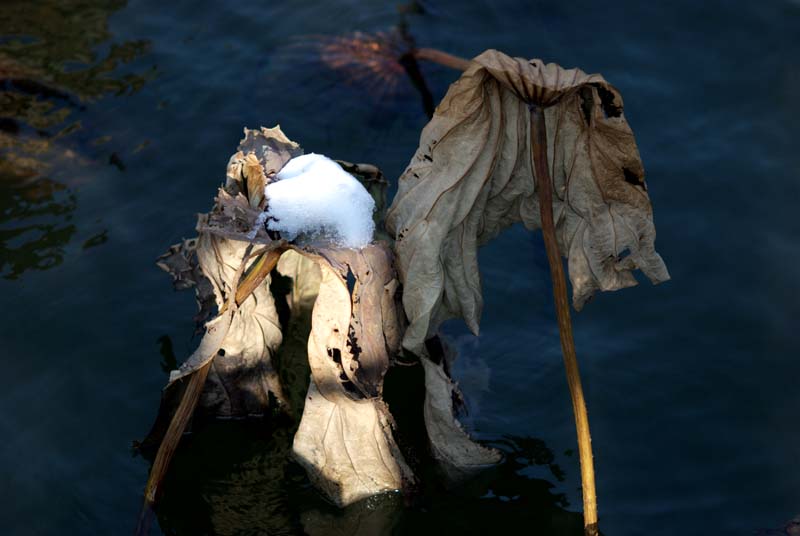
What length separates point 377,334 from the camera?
2678mm

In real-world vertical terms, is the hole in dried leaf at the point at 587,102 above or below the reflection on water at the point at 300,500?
above

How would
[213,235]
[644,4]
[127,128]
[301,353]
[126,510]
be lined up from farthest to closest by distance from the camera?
[644,4] → [127,128] → [301,353] → [126,510] → [213,235]

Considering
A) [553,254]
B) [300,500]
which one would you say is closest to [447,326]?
[300,500]

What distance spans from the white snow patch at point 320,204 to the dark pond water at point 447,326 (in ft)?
3.16

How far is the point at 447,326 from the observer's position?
3709 mm

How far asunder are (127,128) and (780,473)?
125 inches

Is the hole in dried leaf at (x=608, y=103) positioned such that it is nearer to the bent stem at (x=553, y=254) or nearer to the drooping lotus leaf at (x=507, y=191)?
the drooping lotus leaf at (x=507, y=191)

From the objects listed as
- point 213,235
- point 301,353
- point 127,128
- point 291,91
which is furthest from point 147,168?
point 213,235

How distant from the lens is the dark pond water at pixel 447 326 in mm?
3197

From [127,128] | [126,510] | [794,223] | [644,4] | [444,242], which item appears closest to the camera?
[444,242]

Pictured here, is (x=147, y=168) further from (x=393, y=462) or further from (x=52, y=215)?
(x=393, y=462)

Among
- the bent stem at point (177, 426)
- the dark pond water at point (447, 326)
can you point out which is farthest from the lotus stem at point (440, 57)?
the bent stem at point (177, 426)

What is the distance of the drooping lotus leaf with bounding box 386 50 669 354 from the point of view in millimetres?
2432

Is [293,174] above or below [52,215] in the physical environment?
above
